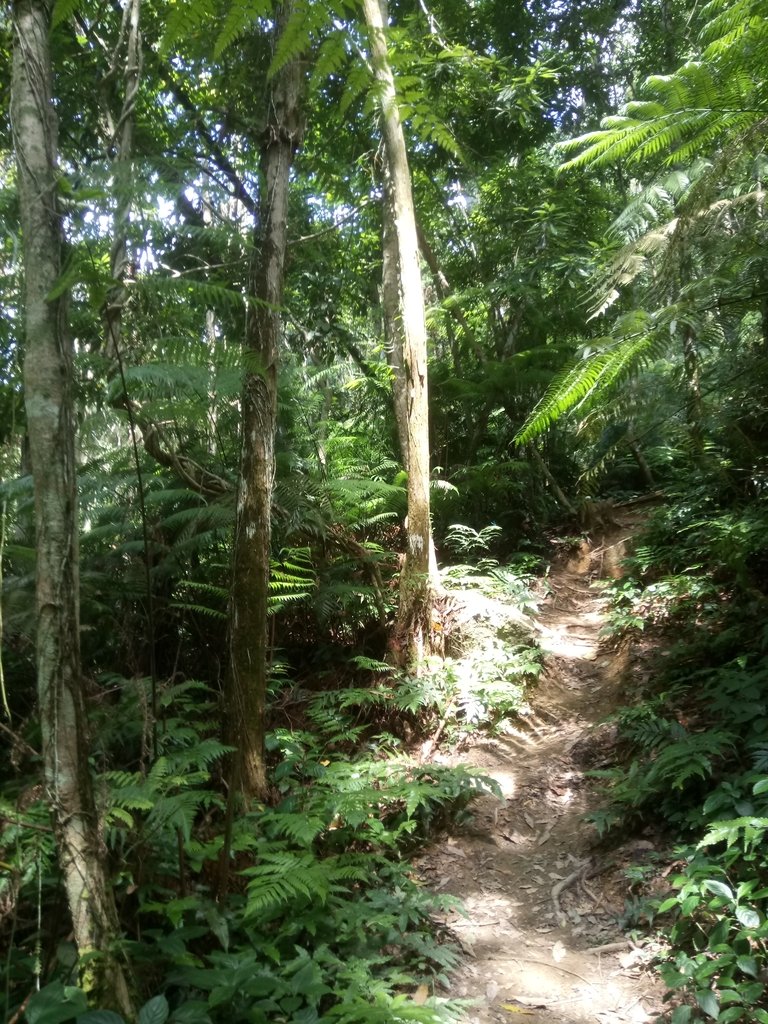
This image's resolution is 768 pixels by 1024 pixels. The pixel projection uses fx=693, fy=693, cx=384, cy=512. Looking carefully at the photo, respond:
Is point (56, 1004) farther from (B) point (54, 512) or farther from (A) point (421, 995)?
(A) point (421, 995)

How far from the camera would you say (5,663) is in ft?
13.4

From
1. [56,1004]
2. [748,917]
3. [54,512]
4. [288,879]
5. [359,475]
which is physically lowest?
[748,917]

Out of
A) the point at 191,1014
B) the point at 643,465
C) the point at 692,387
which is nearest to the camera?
the point at 191,1014

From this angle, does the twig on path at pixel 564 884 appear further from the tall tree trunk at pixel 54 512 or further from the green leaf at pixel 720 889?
the tall tree trunk at pixel 54 512

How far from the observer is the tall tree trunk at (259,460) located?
14.0ft

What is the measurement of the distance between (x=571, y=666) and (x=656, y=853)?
2.66 metres

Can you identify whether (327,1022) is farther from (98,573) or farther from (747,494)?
(747,494)

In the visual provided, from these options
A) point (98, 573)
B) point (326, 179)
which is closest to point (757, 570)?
point (98, 573)

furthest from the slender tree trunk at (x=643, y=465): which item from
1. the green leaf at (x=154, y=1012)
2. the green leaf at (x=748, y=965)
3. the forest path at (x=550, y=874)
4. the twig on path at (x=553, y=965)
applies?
the green leaf at (x=154, y=1012)

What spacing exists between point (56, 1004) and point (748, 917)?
2.62m

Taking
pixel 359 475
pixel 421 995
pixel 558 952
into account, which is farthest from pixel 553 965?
pixel 359 475

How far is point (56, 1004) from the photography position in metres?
Answer: 2.06

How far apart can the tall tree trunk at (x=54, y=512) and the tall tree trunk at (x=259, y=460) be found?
75.2 inches

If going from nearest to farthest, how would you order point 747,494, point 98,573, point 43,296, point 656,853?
point 43,296 → point 656,853 → point 98,573 → point 747,494
